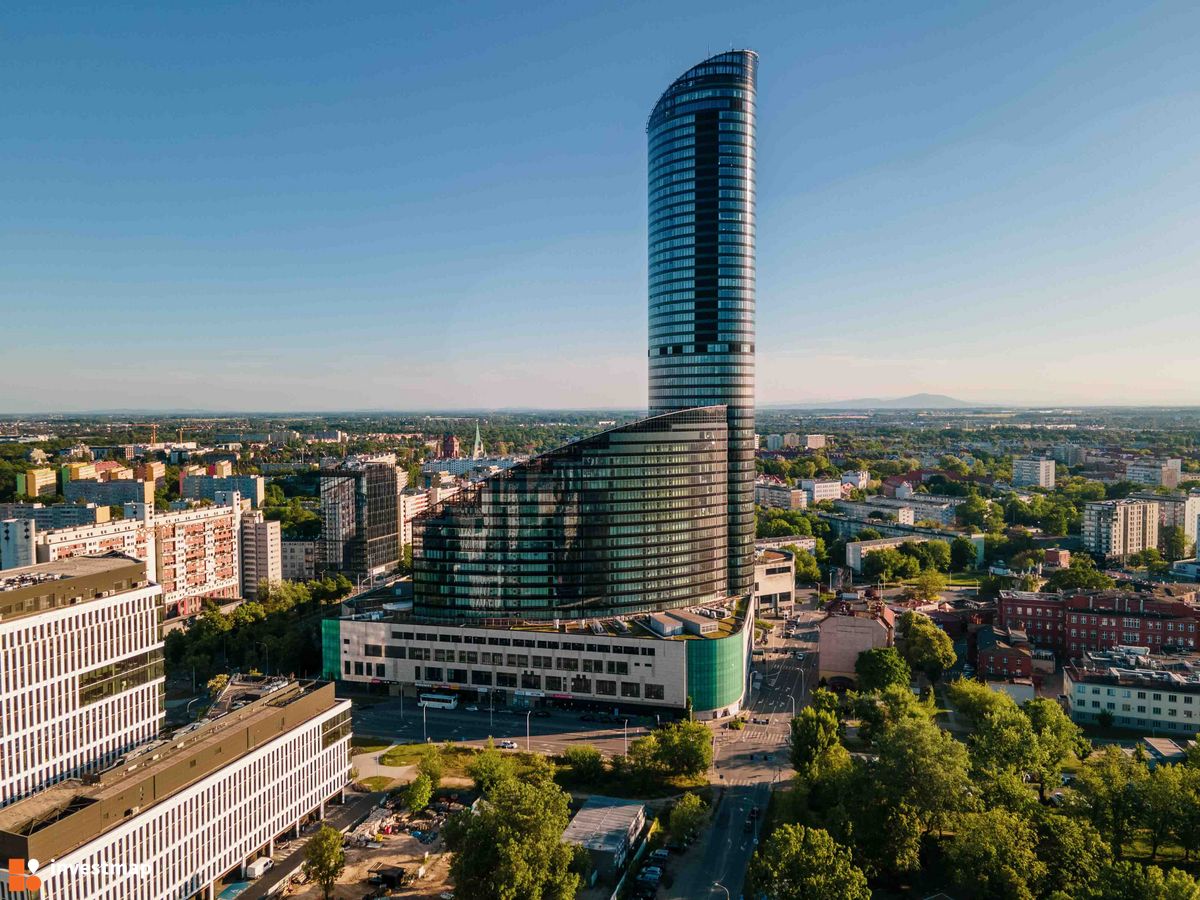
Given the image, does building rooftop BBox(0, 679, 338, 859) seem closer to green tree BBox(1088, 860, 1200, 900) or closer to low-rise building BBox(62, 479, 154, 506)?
green tree BBox(1088, 860, 1200, 900)

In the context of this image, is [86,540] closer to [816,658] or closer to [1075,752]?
[816,658]

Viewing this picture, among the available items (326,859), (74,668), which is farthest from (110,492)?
(326,859)

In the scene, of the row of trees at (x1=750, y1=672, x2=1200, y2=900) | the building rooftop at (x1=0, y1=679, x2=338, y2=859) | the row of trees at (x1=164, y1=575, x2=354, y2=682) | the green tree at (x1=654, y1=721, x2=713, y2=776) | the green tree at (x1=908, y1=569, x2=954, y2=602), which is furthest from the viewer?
the green tree at (x1=908, y1=569, x2=954, y2=602)

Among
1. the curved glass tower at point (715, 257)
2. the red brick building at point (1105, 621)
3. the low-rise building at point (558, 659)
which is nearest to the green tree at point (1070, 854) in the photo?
the low-rise building at point (558, 659)

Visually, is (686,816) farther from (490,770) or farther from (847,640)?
(847,640)

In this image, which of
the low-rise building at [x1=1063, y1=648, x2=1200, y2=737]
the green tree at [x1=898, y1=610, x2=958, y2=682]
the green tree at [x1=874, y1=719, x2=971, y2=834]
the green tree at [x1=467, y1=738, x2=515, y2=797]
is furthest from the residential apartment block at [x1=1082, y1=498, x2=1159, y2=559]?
the green tree at [x1=467, y1=738, x2=515, y2=797]

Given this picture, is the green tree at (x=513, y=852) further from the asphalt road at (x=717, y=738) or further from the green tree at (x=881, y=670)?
the green tree at (x=881, y=670)
